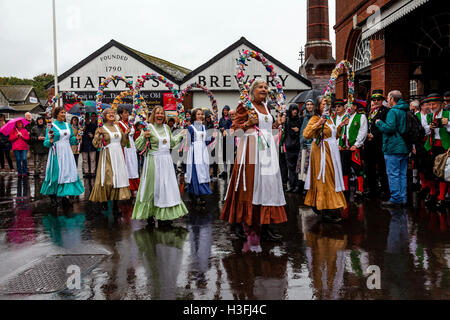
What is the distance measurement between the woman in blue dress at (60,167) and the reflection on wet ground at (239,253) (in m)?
0.73

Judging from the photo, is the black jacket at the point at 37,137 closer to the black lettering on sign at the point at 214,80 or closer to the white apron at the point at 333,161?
the white apron at the point at 333,161

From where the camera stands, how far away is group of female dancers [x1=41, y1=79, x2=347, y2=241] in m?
5.26

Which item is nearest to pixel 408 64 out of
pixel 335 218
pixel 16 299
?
pixel 335 218

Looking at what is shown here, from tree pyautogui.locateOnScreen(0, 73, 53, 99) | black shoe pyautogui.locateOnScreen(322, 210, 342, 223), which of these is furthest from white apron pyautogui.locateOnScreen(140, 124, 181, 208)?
tree pyautogui.locateOnScreen(0, 73, 53, 99)

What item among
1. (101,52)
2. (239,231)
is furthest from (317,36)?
(239,231)

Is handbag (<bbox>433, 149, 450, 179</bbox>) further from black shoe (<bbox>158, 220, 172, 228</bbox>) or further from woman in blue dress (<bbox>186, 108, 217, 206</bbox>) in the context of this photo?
black shoe (<bbox>158, 220, 172, 228</bbox>)

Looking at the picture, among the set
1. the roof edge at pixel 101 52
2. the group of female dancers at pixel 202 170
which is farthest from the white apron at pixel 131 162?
the roof edge at pixel 101 52

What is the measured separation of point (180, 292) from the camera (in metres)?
3.65

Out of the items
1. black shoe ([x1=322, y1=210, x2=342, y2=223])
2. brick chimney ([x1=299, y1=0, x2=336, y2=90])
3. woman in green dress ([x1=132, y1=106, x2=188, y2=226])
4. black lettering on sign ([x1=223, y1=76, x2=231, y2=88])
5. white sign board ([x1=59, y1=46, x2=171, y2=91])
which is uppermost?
brick chimney ([x1=299, y1=0, x2=336, y2=90])

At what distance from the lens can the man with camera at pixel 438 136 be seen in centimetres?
703

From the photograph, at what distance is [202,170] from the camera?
8.14 metres

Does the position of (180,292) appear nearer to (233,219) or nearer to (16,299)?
(16,299)

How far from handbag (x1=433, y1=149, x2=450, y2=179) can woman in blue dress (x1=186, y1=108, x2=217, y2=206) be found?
4.22 meters
